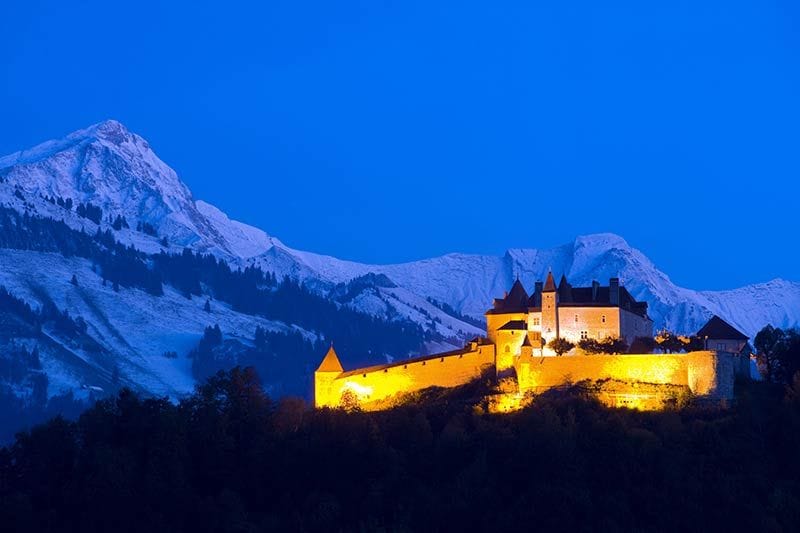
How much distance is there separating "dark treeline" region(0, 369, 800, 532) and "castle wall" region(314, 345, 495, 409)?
52.5 inches

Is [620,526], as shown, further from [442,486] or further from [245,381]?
[245,381]

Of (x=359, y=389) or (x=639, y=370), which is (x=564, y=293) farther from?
(x=359, y=389)

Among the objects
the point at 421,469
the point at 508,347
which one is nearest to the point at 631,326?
the point at 508,347

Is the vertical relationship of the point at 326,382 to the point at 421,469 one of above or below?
above

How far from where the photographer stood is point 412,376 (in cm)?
9006

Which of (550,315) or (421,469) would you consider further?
(550,315)

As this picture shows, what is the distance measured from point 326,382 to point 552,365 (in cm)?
1873

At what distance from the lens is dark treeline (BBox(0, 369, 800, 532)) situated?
7356 centimetres

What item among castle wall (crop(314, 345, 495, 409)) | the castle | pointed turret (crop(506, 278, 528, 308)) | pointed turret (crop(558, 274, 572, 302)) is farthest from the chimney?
castle wall (crop(314, 345, 495, 409))

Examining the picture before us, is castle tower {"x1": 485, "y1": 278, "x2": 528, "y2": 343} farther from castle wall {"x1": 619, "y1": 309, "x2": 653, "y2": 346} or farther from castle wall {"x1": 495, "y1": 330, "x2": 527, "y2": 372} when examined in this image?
castle wall {"x1": 619, "y1": 309, "x2": 653, "y2": 346}

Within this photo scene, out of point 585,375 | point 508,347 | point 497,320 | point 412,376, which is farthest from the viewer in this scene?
point 412,376

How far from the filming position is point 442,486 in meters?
77.8

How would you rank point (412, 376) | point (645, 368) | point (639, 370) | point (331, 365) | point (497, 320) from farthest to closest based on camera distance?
point (331, 365) < point (412, 376) < point (497, 320) < point (639, 370) < point (645, 368)

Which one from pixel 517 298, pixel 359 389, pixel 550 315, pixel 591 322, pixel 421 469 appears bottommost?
pixel 421 469
